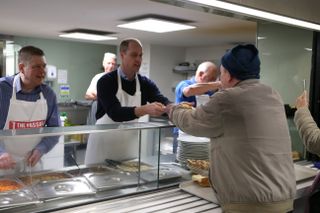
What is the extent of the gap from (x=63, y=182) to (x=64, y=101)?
5576 millimetres

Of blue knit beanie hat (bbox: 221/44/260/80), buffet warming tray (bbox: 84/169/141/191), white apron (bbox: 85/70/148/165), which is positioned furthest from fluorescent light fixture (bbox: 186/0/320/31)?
buffet warming tray (bbox: 84/169/141/191)

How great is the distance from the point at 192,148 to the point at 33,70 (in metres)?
0.99

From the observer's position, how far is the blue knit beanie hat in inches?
48.5

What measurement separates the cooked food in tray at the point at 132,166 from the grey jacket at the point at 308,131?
0.75 m

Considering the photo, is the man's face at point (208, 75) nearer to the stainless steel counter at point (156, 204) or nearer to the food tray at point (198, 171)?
the food tray at point (198, 171)

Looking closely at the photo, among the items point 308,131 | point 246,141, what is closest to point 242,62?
point 246,141

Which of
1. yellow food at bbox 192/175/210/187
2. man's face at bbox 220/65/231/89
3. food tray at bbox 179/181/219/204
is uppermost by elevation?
man's face at bbox 220/65/231/89

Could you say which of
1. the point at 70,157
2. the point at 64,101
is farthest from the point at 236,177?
the point at 64,101

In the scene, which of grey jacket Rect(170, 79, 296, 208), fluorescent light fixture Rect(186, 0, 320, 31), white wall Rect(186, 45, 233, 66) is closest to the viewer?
grey jacket Rect(170, 79, 296, 208)

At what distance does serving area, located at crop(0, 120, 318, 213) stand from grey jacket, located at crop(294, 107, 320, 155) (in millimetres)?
250

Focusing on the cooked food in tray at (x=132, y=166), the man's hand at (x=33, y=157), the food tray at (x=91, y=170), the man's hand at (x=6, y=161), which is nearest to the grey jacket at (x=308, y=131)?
the cooked food in tray at (x=132, y=166)

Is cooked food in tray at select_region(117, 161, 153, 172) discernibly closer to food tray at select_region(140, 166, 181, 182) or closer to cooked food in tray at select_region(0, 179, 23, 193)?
food tray at select_region(140, 166, 181, 182)

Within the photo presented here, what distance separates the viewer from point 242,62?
1.23 metres

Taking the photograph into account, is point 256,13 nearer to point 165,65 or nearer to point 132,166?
point 132,166
